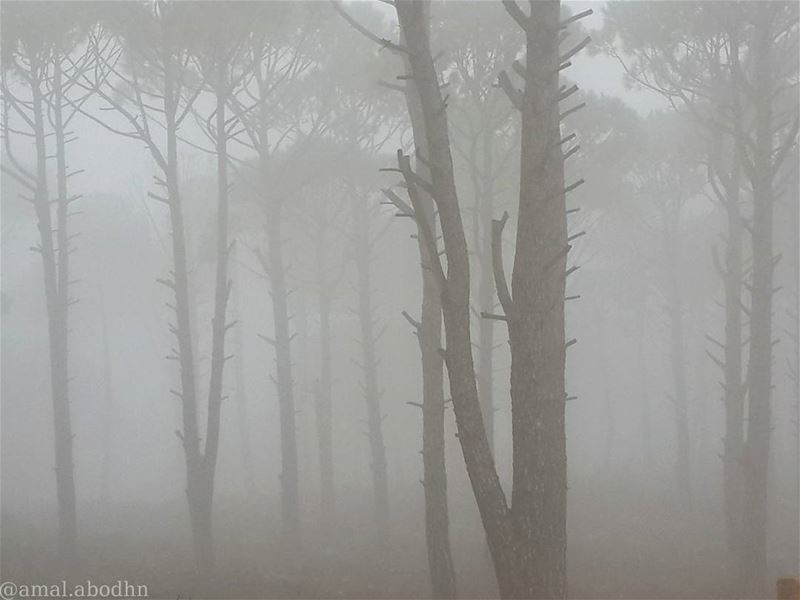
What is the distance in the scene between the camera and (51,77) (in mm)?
13180

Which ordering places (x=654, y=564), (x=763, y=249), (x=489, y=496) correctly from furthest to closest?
1. (x=654, y=564)
2. (x=763, y=249)
3. (x=489, y=496)

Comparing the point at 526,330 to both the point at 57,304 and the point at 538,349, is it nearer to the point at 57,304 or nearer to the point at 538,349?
the point at 538,349

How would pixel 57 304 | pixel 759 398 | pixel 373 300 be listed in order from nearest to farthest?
pixel 759 398
pixel 57 304
pixel 373 300

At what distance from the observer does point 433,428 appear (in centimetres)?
848

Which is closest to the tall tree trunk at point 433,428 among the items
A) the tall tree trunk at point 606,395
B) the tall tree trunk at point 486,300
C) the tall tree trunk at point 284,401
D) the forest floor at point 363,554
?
the forest floor at point 363,554

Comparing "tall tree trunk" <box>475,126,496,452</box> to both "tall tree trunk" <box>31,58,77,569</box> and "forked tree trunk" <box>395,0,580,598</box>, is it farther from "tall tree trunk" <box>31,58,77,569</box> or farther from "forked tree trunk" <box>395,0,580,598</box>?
"forked tree trunk" <box>395,0,580,598</box>

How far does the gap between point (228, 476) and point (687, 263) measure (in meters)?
19.0

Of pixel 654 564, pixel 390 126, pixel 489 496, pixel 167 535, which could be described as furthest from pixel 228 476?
pixel 489 496

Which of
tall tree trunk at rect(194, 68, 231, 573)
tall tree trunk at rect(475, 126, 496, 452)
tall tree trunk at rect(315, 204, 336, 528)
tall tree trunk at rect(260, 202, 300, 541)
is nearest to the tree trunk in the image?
tall tree trunk at rect(194, 68, 231, 573)

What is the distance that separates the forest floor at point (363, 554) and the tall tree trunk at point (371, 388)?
0.65 m

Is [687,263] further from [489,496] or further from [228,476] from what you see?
[489,496]

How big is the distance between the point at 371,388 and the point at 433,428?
23.0 ft

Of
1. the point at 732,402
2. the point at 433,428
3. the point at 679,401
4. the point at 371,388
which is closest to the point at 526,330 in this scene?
the point at 433,428

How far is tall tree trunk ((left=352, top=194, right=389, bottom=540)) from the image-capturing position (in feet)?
46.2
